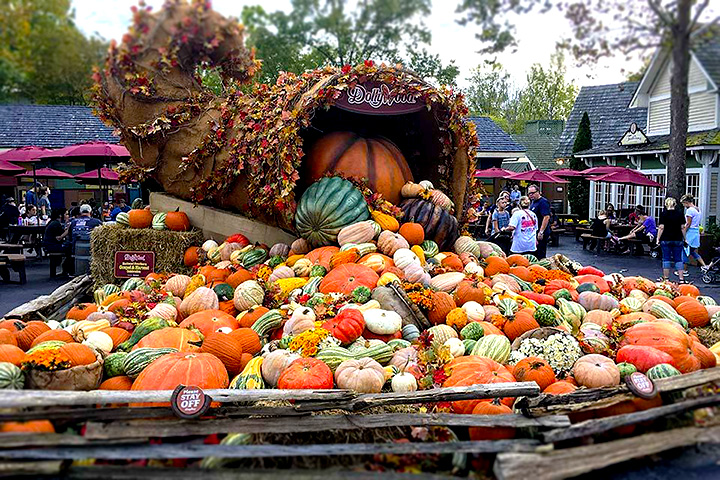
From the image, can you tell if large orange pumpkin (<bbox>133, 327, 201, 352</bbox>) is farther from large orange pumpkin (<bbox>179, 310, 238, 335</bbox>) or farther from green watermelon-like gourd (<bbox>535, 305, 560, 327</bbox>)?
green watermelon-like gourd (<bbox>535, 305, 560, 327</bbox>)

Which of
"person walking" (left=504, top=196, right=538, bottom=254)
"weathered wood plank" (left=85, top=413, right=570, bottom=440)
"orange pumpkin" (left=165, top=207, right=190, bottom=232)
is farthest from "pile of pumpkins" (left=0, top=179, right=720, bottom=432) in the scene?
"person walking" (left=504, top=196, right=538, bottom=254)

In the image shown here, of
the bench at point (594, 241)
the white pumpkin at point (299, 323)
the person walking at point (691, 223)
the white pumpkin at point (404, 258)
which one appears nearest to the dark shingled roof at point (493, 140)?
the bench at point (594, 241)

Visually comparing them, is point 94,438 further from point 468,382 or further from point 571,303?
point 571,303

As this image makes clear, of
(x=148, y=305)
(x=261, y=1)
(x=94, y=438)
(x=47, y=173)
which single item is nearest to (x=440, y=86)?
(x=261, y=1)

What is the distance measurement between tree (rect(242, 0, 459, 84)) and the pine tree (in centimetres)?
2079

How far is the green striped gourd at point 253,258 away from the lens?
6.73 metres

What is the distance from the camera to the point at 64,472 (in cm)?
270

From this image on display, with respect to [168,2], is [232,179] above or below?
below

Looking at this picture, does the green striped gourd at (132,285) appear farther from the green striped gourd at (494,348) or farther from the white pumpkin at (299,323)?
the green striped gourd at (494,348)

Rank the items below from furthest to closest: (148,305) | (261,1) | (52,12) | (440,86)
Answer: (440,86) < (148,305) < (261,1) < (52,12)

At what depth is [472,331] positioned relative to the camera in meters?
4.75

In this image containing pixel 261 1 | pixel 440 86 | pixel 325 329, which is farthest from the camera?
pixel 440 86

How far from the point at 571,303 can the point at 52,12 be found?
4733 mm

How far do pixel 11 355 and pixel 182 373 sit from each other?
1102 millimetres
